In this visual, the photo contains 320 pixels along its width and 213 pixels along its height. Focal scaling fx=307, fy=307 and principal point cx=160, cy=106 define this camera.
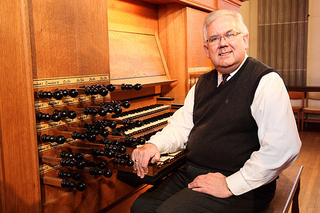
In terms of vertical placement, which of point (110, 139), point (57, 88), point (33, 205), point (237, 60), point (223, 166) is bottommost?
point (33, 205)

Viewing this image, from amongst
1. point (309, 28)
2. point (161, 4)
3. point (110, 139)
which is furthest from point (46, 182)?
point (309, 28)

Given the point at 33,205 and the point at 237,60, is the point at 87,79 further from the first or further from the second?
the point at 237,60

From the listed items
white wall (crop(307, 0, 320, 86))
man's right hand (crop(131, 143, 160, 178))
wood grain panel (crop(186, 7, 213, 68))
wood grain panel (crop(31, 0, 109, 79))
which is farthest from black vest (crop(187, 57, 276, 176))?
white wall (crop(307, 0, 320, 86))

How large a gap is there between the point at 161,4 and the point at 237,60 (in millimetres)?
1690

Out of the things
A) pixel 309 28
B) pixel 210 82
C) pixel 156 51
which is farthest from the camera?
pixel 309 28

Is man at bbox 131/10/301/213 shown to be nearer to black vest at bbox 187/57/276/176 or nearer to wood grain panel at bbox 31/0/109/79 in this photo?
black vest at bbox 187/57/276/176

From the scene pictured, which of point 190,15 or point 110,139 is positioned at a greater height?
point 190,15

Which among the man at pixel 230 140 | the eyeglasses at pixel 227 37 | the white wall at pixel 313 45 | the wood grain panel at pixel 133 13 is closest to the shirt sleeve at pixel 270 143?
the man at pixel 230 140

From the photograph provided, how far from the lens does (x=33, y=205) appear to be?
1.59 meters

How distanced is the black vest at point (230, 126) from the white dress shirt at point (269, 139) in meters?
0.07

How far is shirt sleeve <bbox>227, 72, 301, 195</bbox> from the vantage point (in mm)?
1584

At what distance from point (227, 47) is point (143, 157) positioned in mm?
829

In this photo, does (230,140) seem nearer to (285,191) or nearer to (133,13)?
(285,191)

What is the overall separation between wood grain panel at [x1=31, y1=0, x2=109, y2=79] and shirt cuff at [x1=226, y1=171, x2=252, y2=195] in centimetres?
109
